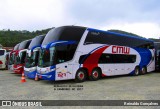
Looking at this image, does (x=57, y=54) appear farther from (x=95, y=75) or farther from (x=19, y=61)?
(x=19, y=61)

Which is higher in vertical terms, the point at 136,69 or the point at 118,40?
the point at 118,40

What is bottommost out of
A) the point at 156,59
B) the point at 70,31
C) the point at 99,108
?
the point at 99,108

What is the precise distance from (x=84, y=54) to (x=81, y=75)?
4.29 feet

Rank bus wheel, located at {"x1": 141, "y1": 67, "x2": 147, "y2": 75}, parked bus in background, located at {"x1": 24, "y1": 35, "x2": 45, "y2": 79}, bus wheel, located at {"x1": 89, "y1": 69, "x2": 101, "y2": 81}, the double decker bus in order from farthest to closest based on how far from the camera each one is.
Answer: bus wheel, located at {"x1": 141, "y1": 67, "x2": 147, "y2": 75}, parked bus in background, located at {"x1": 24, "y1": 35, "x2": 45, "y2": 79}, bus wheel, located at {"x1": 89, "y1": 69, "x2": 101, "y2": 81}, the double decker bus

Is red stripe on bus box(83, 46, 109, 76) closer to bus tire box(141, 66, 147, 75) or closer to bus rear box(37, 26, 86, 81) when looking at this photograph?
bus rear box(37, 26, 86, 81)

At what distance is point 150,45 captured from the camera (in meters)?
22.8

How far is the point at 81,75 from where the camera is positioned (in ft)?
49.1

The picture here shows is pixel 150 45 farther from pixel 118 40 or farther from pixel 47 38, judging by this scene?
pixel 47 38

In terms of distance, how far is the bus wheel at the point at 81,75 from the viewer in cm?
1474

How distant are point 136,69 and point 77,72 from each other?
7.50m

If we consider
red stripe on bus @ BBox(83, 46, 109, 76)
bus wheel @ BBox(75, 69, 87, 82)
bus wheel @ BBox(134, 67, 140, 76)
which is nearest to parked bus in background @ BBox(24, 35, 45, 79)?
bus wheel @ BBox(75, 69, 87, 82)

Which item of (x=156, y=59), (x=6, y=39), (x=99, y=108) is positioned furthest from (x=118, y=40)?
(x=6, y=39)

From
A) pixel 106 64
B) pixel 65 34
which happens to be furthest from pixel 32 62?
pixel 106 64

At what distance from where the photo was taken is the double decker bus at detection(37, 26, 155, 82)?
Result: 1359cm
